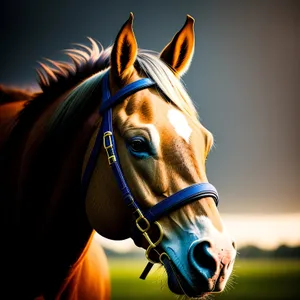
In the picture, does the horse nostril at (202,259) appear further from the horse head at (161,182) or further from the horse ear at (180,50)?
the horse ear at (180,50)

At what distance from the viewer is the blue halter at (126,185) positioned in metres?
1.21

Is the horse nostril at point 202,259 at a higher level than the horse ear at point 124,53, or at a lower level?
lower

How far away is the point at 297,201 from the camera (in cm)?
318

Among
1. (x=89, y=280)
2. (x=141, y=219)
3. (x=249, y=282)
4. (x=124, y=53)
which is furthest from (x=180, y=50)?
(x=249, y=282)

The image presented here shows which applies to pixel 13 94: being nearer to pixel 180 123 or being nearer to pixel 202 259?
pixel 180 123

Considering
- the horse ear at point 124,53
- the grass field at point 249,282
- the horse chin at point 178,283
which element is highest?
the horse ear at point 124,53

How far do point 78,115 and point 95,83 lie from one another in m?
0.14

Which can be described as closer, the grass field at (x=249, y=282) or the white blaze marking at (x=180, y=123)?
the white blaze marking at (x=180, y=123)

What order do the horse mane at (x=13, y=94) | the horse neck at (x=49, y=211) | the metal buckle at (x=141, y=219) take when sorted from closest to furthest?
the metal buckle at (x=141, y=219) → the horse neck at (x=49, y=211) → the horse mane at (x=13, y=94)

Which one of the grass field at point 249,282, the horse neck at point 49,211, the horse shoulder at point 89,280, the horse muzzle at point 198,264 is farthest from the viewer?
the grass field at point 249,282

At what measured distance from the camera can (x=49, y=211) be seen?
153cm

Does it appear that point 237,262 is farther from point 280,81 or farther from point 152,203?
point 152,203

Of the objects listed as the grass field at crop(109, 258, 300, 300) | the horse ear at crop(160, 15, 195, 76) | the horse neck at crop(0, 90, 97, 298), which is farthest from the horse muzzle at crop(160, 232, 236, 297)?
the grass field at crop(109, 258, 300, 300)

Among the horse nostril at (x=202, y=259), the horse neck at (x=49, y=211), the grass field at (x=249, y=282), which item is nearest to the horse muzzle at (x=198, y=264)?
the horse nostril at (x=202, y=259)
